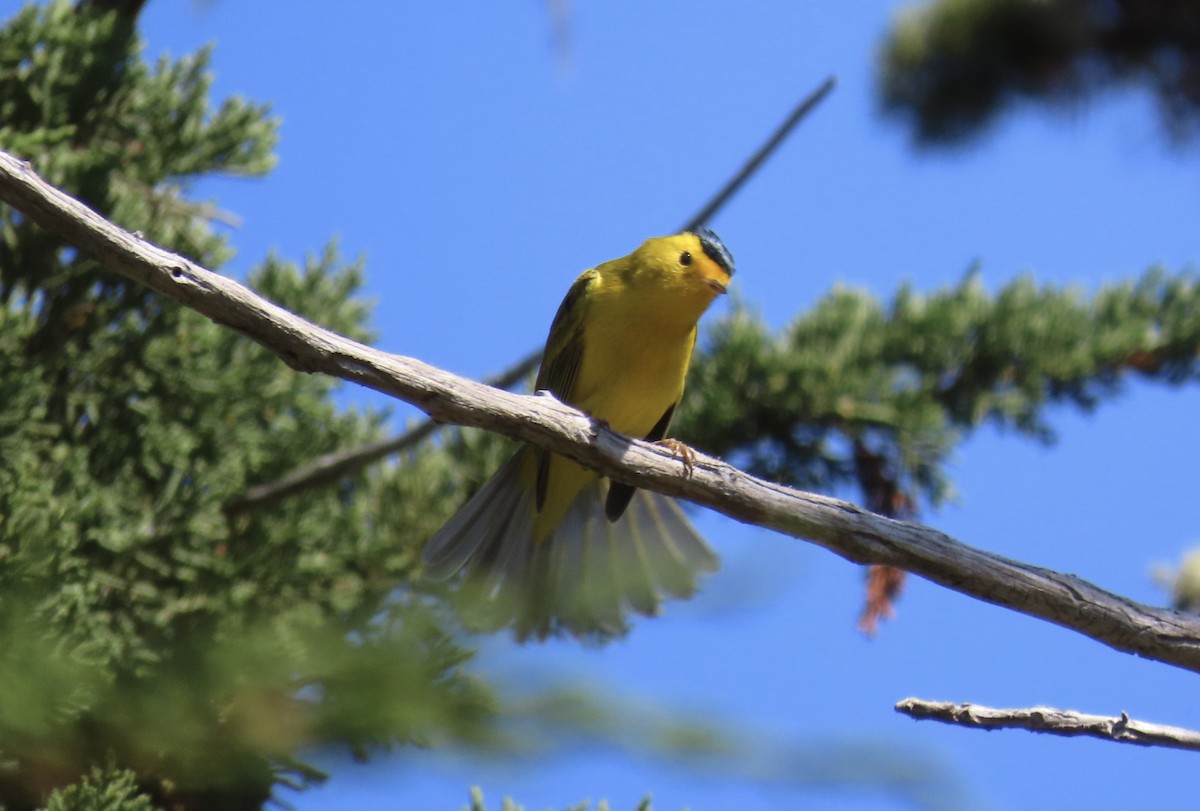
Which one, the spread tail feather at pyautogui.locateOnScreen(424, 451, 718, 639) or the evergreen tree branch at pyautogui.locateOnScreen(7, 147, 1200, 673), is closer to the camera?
the evergreen tree branch at pyautogui.locateOnScreen(7, 147, 1200, 673)

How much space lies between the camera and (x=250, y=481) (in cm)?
323

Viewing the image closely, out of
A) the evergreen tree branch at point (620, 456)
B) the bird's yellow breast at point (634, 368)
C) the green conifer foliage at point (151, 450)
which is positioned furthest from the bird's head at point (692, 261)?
the evergreen tree branch at point (620, 456)

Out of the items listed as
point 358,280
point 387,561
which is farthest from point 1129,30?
point 387,561

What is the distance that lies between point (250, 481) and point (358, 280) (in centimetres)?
73

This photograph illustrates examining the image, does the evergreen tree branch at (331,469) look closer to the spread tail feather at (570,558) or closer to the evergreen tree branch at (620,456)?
the spread tail feather at (570,558)

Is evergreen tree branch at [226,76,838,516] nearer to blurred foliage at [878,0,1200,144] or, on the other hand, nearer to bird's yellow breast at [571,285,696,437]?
bird's yellow breast at [571,285,696,437]

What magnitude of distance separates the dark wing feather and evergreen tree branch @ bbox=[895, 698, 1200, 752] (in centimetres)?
163

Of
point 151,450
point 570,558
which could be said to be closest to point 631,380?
point 570,558

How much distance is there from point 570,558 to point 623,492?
31cm

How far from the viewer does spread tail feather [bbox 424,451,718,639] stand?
337cm

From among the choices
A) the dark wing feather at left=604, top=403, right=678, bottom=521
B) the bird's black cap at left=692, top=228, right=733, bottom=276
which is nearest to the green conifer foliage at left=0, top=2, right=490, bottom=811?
the dark wing feather at left=604, top=403, right=678, bottom=521

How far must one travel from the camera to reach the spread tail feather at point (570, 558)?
3371 mm

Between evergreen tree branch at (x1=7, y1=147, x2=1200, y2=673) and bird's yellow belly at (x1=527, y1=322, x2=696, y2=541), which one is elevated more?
bird's yellow belly at (x1=527, y1=322, x2=696, y2=541)

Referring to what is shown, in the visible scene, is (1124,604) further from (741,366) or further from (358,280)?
(358,280)
